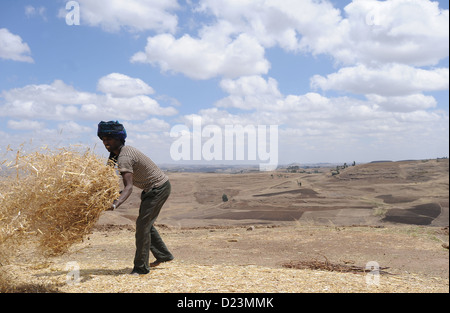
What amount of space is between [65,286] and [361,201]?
127 ft

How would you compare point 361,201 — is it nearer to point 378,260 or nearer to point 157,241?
point 378,260

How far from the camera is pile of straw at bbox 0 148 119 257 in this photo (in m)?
4.39

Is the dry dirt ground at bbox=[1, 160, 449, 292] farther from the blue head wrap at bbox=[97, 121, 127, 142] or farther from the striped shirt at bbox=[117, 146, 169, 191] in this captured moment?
the blue head wrap at bbox=[97, 121, 127, 142]

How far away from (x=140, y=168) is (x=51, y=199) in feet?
3.98

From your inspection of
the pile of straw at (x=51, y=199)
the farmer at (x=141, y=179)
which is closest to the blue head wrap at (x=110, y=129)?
the farmer at (x=141, y=179)

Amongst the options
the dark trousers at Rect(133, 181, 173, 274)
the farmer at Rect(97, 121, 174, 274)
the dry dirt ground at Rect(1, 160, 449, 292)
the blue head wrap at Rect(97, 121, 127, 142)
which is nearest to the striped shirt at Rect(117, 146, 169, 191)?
the farmer at Rect(97, 121, 174, 274)

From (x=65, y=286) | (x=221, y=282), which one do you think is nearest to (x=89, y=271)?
(x=65, y=286)

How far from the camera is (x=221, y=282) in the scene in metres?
5.04

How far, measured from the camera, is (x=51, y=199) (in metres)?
4.42

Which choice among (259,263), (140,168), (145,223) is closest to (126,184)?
(140,168)

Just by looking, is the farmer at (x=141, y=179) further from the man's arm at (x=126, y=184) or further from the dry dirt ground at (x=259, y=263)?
the dry dirt ground at (x=259, y=263)

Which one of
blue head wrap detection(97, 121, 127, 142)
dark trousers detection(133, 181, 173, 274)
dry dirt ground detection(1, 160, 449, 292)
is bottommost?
dry dirt ground detection(1, 160, 449, 292)

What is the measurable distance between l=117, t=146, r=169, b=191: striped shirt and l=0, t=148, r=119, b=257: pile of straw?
294 millimetres

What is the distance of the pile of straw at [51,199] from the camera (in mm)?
4387
